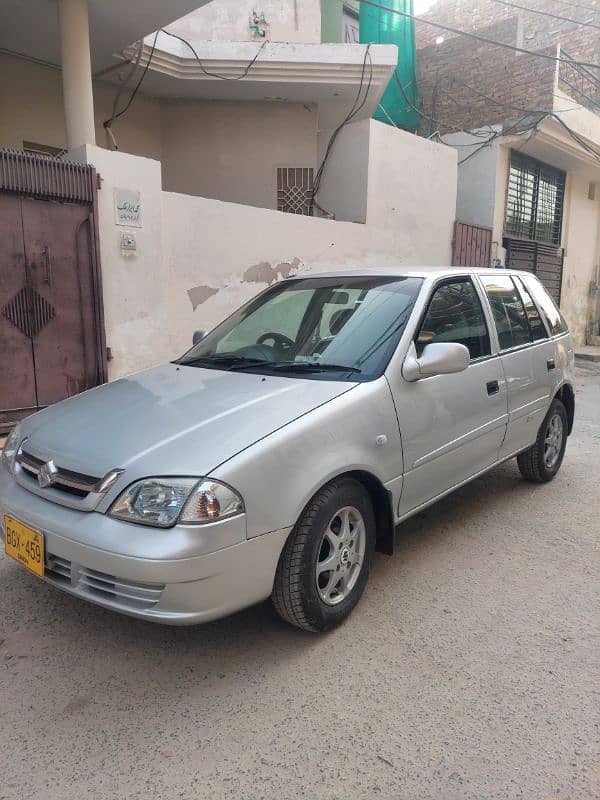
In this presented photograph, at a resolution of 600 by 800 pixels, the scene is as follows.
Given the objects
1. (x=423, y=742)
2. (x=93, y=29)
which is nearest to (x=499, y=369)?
(x=423, y=742)

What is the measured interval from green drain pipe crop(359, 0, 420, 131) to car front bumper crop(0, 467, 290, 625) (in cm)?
1059

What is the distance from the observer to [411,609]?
292cm

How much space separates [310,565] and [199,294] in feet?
17.1

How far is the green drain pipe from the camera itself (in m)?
11.0

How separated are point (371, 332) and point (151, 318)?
13.0ft

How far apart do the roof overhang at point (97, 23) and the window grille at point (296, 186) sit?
10.7 ft

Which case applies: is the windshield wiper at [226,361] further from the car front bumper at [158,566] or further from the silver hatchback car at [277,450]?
the car front bumper at [158,566]

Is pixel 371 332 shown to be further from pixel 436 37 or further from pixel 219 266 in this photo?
pixel 436 37

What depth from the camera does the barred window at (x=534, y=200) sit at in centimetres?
1304

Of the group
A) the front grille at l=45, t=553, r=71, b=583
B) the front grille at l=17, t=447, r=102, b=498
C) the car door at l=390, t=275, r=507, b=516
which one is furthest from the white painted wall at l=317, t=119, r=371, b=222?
the front grille at l=45, t=553, r=71, b=583

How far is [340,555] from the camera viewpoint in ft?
8.75

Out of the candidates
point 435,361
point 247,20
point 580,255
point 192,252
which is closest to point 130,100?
point 247,20

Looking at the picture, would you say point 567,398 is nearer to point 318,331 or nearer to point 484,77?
point 318,331

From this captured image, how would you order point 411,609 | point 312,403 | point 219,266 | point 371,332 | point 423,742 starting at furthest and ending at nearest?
point 219,266
point 371,332
point 411,609
point 312,403
point 423,742
